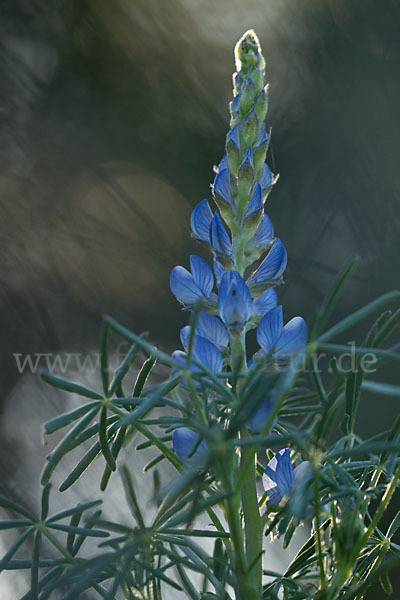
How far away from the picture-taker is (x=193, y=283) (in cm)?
58

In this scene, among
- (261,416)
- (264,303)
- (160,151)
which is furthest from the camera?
(160,151)

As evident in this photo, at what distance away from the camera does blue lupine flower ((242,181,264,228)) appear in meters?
0.56

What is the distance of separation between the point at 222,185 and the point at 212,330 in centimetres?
13

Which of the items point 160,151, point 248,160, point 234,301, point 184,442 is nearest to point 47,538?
point 184,442

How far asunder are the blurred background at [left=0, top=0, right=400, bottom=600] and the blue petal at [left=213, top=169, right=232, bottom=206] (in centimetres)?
82

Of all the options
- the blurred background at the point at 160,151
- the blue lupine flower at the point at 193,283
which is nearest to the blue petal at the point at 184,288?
the blue lupine flower at the point at 193,283

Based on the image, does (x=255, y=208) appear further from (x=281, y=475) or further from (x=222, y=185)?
(x=281, y=475)

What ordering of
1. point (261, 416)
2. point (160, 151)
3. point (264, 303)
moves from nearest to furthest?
point (261, 416), point (264, 303), point (160, 151)

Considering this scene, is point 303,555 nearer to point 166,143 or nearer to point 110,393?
point 110,393

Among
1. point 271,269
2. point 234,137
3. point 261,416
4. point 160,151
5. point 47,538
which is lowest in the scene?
point 47,538

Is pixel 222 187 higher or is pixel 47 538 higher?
pixel 222 187

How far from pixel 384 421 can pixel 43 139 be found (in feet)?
3.10

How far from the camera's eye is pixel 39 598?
1.47ft

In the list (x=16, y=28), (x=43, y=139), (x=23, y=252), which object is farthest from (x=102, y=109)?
(x=23, y=252)
